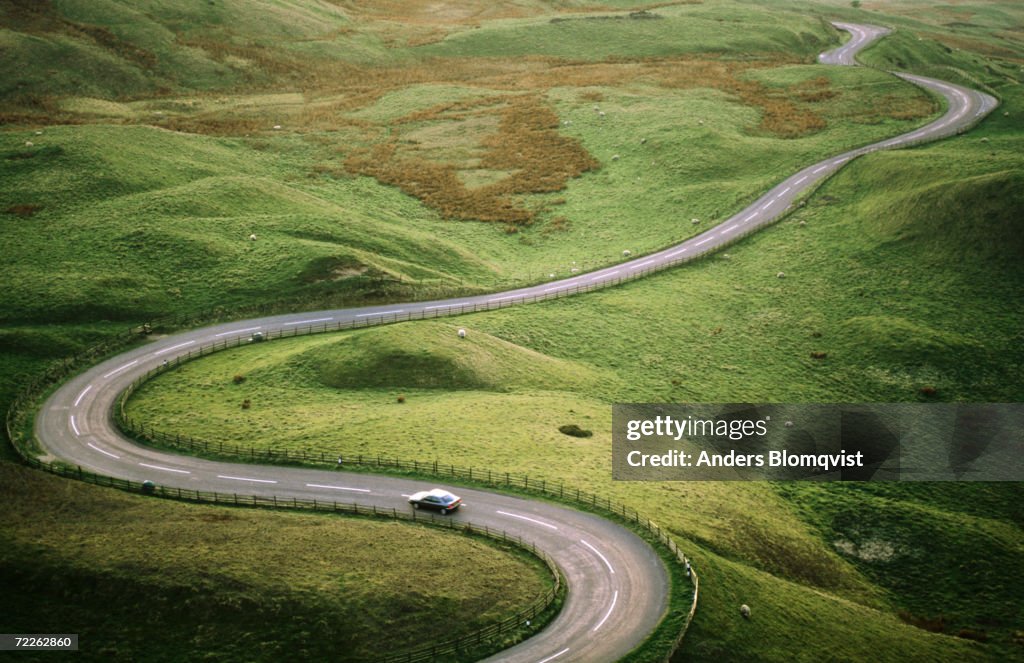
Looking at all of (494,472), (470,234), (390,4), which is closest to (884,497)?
(494,472)

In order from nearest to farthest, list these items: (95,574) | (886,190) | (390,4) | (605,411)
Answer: (95,574) < (605,411) < (886,190) < (390,4)

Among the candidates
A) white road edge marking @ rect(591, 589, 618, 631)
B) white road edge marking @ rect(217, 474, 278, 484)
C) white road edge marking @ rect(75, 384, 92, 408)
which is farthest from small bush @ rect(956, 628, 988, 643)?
white road edge marking @ rect(75, 384, 92, 408)

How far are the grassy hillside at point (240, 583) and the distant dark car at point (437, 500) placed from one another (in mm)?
2186

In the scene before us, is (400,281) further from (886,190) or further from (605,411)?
(886,190)

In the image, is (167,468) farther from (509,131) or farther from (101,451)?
(509,131)

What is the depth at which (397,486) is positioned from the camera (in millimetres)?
46531

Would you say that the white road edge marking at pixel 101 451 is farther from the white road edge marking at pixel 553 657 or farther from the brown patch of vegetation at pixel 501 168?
the brown patch of vegetation at pixel 501 168

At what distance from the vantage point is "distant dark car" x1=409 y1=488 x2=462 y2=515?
43.2 meters

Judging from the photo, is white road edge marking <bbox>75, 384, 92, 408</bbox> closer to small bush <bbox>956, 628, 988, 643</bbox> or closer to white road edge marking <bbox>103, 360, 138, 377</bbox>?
white road edge marking <bbox>103, 360, 138, 377</bbox>

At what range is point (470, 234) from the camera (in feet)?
322

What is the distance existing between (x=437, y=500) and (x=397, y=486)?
4.04m

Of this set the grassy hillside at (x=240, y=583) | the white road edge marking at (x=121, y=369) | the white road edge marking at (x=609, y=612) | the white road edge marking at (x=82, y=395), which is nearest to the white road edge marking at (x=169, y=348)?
the white road edge marking at (x=121, y=369)

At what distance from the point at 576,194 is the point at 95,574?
274 ft

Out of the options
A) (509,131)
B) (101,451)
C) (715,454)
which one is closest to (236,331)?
(101,451)
